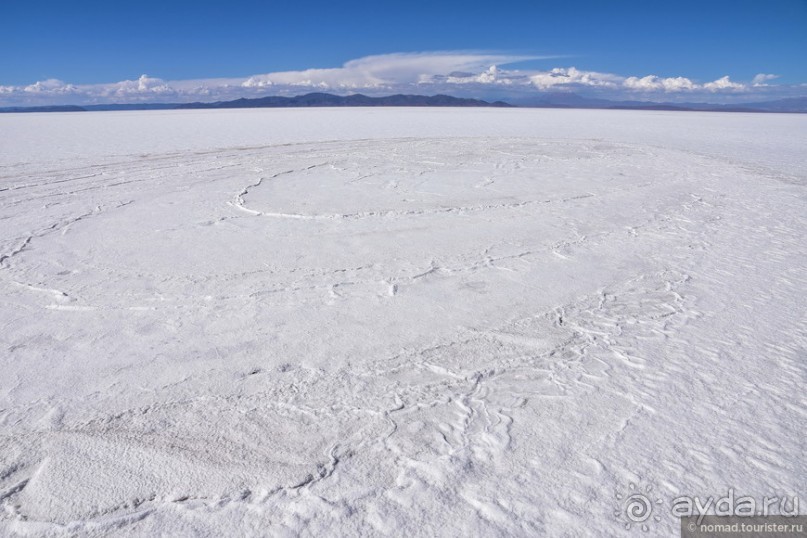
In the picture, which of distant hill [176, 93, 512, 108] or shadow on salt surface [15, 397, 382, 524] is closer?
shadow on salt surface [15, 397, 382, 524]

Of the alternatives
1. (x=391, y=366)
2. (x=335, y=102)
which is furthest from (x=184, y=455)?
(x=335, y=102)

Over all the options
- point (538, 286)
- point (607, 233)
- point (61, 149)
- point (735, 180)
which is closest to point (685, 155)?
point (735, 180)

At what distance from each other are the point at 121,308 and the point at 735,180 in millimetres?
9663

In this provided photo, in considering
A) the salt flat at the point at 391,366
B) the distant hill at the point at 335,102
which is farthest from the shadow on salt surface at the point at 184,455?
the distant hill at the point at 335,102

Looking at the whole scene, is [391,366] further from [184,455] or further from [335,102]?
[335,102]

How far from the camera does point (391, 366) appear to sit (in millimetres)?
3041

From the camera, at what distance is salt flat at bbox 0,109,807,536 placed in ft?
6.80

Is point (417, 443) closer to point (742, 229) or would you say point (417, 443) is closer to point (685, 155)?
point (742, 229)

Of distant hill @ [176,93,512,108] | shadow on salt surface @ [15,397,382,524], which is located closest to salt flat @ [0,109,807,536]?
shadow on salt surface @ [15,397,382,524]

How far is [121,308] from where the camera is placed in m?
3.81

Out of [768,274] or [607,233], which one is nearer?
[768,274]

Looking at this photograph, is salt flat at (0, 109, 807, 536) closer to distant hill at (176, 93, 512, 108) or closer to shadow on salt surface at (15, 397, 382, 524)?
shadow on salt surface at (15, 397, 382, 524)

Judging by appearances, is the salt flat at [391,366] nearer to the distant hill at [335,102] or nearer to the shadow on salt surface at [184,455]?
the shadow on salt surface at [184,455]

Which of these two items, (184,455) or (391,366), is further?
(391,366)
